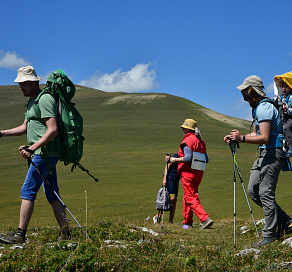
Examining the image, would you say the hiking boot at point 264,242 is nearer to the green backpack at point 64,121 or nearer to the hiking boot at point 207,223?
the hiking boot at point 207,223

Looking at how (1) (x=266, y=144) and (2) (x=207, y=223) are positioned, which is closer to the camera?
(1) (x=266, y=144)

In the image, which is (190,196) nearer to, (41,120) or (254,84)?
(254,84)

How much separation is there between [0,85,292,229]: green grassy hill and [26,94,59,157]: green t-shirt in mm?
1518

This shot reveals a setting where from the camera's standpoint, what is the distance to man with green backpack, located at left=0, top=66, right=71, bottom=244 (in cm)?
570

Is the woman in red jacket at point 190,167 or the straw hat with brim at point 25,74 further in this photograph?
the woman in red jacket at point 190,167

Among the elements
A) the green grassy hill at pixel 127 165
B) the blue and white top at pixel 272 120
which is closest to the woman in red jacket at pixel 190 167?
the green grassy hill at pixel 127 165

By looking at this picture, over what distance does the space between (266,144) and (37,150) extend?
3170 millimetres

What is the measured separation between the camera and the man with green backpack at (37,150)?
18.7ft

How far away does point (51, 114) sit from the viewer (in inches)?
225

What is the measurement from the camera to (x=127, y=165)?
31078mm

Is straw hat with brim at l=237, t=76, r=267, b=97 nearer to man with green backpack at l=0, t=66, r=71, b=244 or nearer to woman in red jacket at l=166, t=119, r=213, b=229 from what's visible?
woman in red jacket at l=166, t=119, r=213, b=229

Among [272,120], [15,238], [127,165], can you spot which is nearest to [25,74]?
[15,238]

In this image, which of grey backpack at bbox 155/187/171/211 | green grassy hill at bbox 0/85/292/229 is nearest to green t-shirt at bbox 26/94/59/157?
green grassy hill at bbox 0/85/292/229

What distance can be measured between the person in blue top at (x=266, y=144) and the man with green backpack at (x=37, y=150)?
2.45 m
